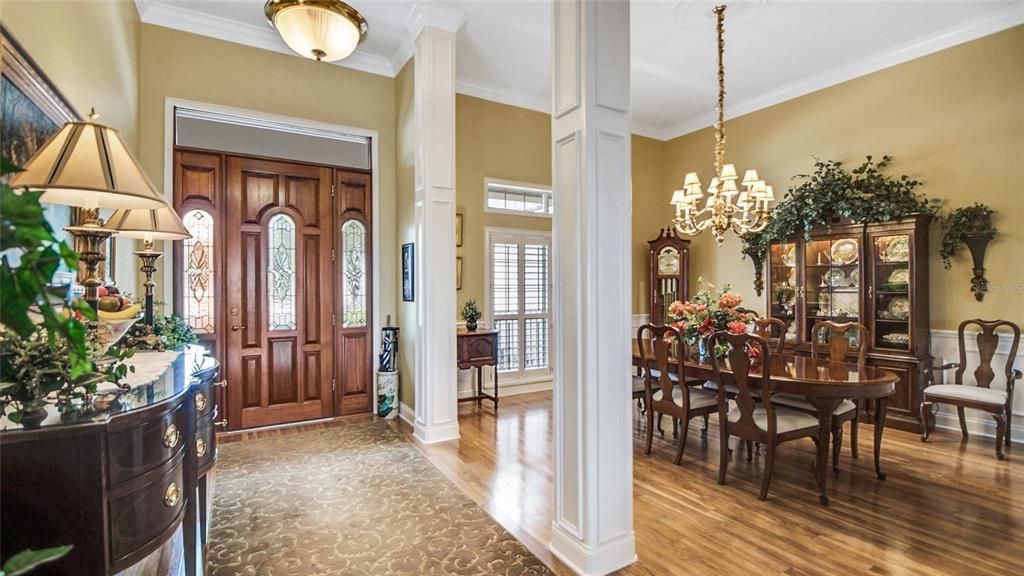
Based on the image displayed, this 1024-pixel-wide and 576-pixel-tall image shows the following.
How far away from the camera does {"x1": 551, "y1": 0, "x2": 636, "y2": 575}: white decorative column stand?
Answer: 7.43 ft

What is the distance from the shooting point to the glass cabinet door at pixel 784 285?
211 inches

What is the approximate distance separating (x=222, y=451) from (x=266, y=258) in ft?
5.71

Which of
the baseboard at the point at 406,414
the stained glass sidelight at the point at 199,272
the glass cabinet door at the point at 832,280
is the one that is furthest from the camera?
the glass cabinet door at the point at 832,280

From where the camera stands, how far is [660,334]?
372 centimetres

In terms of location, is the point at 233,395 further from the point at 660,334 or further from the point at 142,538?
the point at 660,334

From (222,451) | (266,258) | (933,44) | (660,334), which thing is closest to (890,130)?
(933,44)

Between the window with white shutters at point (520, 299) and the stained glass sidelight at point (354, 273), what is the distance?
1477 mm

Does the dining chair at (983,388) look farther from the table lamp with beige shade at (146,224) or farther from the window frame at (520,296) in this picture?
the table lamp with beige shade at (146,224)

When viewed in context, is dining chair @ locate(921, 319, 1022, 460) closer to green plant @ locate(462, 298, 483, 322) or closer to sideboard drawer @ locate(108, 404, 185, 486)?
green plant @ locate(462, 298, 483, 322)

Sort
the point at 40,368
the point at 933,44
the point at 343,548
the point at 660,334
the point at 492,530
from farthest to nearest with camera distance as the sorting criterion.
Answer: the point at 933,44 → the point at 660,334 → the point at 492,530 → the point at 343,548 → the point at 40,368

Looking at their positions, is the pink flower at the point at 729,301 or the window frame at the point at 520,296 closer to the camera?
the pink flower at the point at 729,301

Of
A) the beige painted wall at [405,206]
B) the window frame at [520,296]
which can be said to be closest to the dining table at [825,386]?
the beige painted wall at [405,206]

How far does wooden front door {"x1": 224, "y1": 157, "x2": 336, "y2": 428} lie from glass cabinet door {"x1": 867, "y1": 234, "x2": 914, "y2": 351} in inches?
209

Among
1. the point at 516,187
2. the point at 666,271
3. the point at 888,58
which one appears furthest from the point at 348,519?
the point at 888,58
